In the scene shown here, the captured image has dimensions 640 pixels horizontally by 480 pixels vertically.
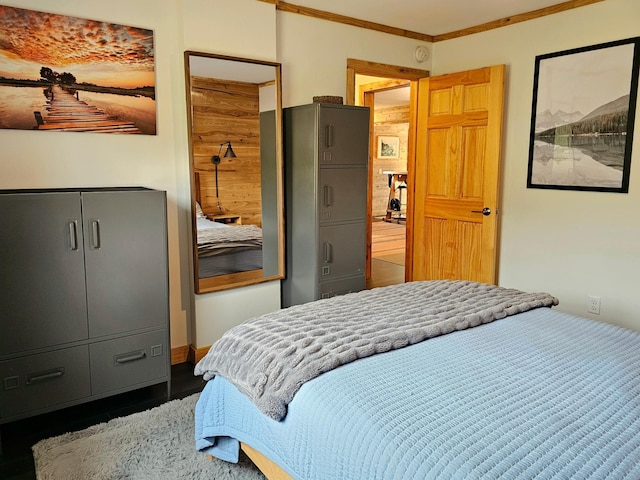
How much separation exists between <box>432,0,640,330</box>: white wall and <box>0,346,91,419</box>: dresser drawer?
3.12m

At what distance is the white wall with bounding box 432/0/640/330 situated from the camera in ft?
10.5

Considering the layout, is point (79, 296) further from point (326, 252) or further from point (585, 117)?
point (585, 117)

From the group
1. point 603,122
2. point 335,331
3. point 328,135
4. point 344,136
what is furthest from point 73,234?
point 603,122

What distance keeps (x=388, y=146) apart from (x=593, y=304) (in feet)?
24.2

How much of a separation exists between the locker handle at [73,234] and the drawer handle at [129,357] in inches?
24.6

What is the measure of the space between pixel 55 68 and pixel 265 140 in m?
1.33

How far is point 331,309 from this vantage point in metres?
2.09

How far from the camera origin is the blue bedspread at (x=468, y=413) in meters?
1.14

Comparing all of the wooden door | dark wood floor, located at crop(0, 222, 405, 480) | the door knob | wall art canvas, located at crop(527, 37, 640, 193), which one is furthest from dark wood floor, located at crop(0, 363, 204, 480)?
wall art canvas, located at crop(527, 37, 640, 193)

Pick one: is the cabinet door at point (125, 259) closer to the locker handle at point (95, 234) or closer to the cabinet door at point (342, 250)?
the locker handle at point (95, 234)

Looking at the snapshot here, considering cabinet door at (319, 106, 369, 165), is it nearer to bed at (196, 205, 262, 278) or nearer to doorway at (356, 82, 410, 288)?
bed at (196, 205, 262, 278)

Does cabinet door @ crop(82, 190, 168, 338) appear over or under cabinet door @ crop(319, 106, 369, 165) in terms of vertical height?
under

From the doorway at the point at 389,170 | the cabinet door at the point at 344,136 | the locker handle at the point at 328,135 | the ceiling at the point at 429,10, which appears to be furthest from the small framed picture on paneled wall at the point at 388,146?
the locker handle at the point at 328,135

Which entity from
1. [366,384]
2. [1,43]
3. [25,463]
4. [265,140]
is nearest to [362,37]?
[265,140]
